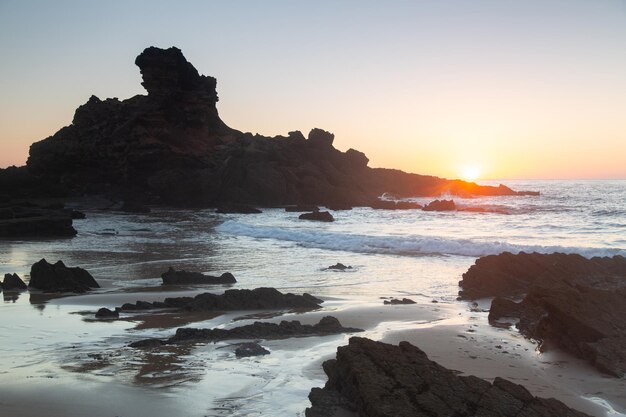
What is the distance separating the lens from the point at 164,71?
51000 mm

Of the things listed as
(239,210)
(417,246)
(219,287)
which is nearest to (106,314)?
(219,287)

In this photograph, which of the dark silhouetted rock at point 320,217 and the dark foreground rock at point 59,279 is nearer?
the dark foreground rock at point 59,279

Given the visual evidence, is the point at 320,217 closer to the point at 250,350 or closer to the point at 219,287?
the point at 219,287

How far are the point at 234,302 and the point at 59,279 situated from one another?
4060 mm

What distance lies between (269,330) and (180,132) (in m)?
47.6

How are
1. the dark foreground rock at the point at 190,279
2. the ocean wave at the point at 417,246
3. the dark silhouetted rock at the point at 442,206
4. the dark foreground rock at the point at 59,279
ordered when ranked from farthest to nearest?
the dark silhouetted rock at the point at 442,206, the ocean wave at the point at 417,246, the dark foreground rock at the point at 190,279, the dark foreground rock at the point at 59,279

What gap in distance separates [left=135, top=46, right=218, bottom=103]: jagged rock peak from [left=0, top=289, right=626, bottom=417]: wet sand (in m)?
45.5

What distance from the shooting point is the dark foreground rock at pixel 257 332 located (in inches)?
248

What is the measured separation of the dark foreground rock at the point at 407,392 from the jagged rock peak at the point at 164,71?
50.0 m

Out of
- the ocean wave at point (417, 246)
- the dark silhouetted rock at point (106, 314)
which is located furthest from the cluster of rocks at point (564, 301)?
the ocean wave at point (417, 246)

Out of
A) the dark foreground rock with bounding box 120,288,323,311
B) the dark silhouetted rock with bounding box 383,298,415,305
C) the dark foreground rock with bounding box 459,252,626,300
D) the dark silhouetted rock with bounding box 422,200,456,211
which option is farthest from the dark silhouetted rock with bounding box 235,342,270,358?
the dark silhouetted rock with bounding box 422,200,456,211

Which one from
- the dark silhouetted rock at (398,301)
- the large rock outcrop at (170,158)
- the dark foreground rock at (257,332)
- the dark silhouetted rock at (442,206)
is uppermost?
the large rock outcrop at (170,158)

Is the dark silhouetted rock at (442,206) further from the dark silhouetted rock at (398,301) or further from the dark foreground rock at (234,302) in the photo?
the dark foreground rock at (234,302)

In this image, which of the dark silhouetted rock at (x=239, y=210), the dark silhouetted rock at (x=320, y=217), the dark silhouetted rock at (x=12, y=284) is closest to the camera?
the dark silhouetted rock at (x=12, y=284)
